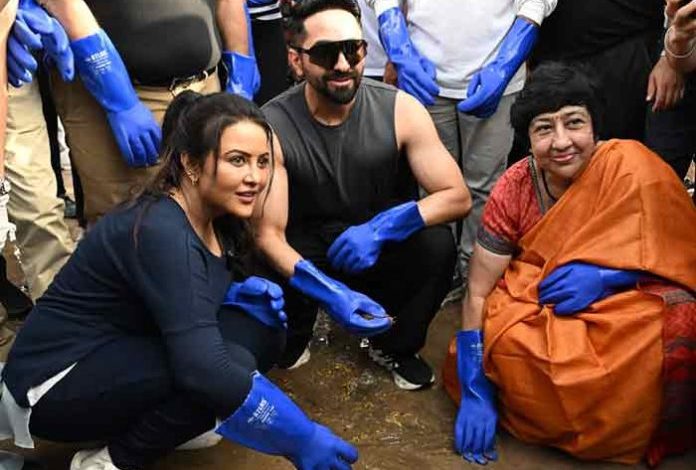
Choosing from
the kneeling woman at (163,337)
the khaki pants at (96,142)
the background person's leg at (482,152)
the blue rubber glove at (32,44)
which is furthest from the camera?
the background person's leg at (482,152)

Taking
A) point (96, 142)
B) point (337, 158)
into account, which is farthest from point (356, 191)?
point (96, 142)

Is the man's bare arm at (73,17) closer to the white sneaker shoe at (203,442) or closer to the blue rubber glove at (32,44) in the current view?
the blue rubber glove at (32,44)

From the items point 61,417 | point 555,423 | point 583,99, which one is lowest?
point 555,423

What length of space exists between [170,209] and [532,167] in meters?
0.95

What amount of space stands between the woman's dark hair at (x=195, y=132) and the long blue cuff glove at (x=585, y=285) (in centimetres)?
76

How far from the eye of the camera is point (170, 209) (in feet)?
5.56

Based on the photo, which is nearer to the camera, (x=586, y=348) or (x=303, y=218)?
(x=586, y=348)

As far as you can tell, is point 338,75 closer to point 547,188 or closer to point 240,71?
point 240,71

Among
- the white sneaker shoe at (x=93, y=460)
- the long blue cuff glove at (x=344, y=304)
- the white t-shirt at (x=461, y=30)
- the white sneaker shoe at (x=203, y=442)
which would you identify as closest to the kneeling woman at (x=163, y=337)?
the white sneaker shoe at (x=93, y=460)

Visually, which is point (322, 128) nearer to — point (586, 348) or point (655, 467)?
point (586, 348)

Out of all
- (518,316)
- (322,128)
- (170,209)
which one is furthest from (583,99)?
(170,209)

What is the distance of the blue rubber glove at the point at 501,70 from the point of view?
98.1 inches

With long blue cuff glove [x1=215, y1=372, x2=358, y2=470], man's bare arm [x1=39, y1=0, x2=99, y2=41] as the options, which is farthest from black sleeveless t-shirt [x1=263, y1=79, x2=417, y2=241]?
long blue cuff glove [x1=215, y1=372, x2=358, y2=470]

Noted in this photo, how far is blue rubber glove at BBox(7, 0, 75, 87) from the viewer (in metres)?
1.92
